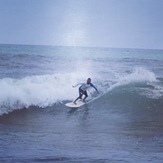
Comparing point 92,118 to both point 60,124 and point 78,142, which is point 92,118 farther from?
point 78,142

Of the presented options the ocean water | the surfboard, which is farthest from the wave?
the surfboard

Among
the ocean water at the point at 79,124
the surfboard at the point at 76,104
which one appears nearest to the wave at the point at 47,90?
the ocean water at the point at 79,124

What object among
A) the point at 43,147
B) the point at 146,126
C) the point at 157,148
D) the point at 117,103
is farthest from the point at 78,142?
the point at 117,103

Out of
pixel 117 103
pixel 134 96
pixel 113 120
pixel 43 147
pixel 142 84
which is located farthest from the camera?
pixel 142 84

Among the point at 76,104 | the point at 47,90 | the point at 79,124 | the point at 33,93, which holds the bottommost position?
the point at 79,124

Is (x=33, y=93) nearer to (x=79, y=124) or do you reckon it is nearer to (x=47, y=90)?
(x=47, y=90)

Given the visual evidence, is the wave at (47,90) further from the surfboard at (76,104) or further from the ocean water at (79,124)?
the surfboard at (76,104)

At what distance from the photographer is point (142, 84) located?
2167 centimetres

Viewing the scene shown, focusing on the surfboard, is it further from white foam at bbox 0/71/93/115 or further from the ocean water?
white foam at bbox 0/71/93/115

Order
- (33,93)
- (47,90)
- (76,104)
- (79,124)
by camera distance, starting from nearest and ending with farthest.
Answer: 1. (79,124)
2. (76,104)
3. (33,93)
4. (47,90)

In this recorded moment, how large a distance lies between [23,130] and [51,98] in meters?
5.77

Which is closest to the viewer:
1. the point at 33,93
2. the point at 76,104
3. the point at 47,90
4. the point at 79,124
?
the point at 79,124

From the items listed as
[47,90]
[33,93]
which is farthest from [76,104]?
[47,90]

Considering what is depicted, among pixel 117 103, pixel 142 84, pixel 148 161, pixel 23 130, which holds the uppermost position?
pixel 142 84
